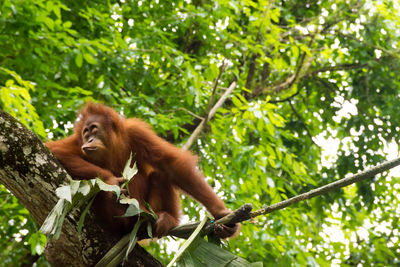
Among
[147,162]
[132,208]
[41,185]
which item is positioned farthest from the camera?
[147,162]

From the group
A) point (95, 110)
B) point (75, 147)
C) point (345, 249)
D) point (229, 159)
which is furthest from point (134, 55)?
point (345, 249)

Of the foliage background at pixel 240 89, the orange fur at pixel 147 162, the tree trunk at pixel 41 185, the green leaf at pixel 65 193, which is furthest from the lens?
the foliage background at pixel 240 89

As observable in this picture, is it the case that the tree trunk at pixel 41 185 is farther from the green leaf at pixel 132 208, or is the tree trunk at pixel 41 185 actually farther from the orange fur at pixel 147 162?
the orange fur at pixel 147 162

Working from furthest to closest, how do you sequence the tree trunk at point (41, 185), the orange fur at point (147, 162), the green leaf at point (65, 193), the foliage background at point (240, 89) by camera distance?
the foliage background at point (240, 89)
the orange fur at point (147, 162)
the tree trunk at point (41, 185)
the green leaf at point (65, 193)

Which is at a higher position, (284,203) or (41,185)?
(284,203)

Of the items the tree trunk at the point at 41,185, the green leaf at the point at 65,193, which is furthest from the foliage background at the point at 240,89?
the green leaf at the point at 65,193

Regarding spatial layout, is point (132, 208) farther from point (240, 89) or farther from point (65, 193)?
point (240, 89)

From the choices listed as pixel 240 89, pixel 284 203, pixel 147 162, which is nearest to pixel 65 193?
pixel 284 203

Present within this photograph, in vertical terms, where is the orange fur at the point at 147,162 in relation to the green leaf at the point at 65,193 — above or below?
below

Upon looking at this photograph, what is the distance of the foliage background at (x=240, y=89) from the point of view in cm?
534

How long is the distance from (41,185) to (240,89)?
4.49 meters

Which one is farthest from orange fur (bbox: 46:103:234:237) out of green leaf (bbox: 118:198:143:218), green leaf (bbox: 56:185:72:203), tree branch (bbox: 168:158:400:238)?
green leaf (bbox: 56:185:72:203)

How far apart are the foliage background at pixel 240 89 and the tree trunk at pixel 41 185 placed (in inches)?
66.9

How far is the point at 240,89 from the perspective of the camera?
6621mm
